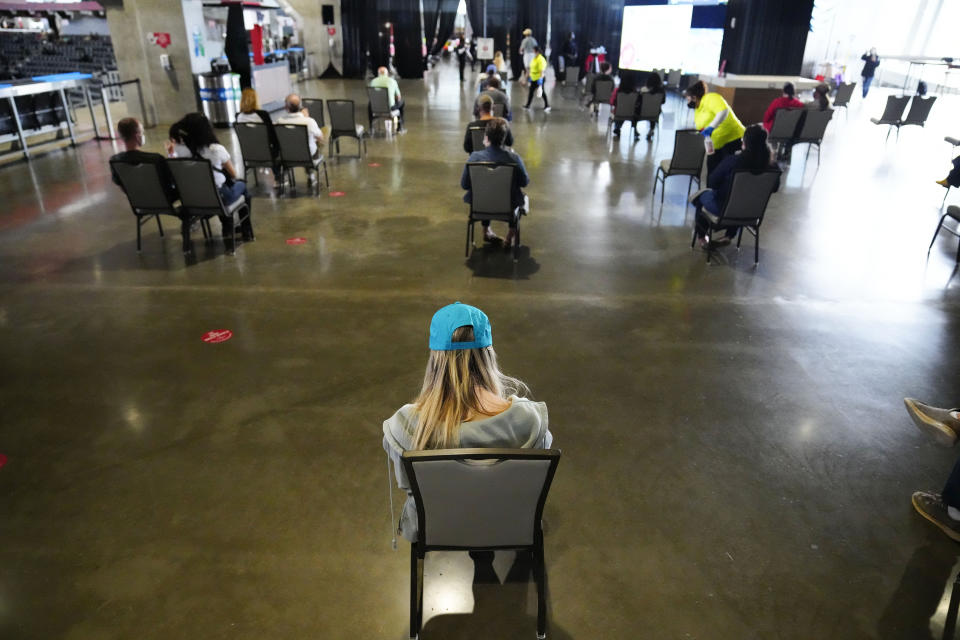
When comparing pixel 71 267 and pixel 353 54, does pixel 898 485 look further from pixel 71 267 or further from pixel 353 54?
pixel 353 54

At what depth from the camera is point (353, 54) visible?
19.1 meters

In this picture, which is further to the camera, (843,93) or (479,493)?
(843,93)

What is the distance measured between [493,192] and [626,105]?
18.3ft

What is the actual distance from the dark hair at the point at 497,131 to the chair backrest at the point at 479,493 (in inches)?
137

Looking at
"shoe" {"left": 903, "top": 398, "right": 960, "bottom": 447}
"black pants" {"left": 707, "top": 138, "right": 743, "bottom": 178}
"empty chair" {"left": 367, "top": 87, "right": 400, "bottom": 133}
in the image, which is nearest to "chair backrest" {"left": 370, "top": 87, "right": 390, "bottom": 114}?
"empty chair" {"left": 367, "top": 87, "right": 400, "bottom": 133}

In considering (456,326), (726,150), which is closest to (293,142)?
(726,150)

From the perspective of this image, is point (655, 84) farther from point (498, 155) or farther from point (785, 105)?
point (498, 155)

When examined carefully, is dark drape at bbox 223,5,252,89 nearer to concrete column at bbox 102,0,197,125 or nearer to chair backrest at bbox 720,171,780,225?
concrete column at bbox 102,0,197,125

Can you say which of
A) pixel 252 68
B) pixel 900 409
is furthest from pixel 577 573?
pixel 252 68

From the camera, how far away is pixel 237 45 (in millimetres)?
11203

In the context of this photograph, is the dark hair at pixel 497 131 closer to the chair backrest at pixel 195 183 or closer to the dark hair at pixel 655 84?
the chair backrest at pixel 195 183

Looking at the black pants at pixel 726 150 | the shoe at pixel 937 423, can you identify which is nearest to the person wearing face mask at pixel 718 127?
the black pants at pixel 726 150

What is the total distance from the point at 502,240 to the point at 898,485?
11.5 feet

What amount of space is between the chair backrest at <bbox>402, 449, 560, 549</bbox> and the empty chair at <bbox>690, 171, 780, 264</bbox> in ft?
12.4
